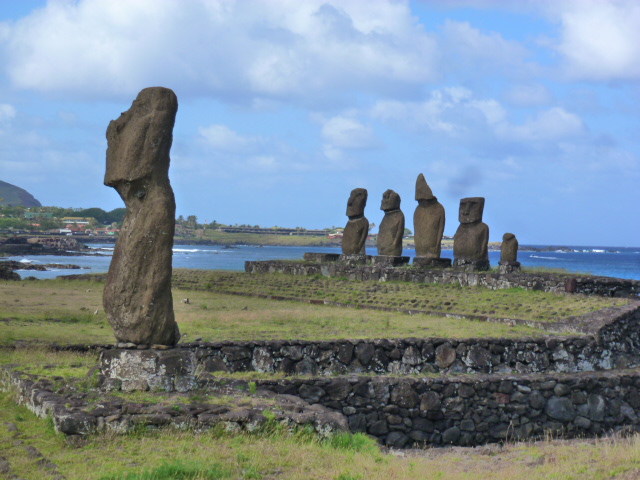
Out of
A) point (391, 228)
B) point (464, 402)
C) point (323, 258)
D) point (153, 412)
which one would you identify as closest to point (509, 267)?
point (391, 228)

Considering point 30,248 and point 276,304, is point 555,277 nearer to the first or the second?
point 276,304

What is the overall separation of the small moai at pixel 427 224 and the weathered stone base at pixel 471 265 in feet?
3.72

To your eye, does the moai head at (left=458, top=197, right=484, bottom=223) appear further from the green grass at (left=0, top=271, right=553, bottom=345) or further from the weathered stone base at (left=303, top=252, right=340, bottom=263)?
the weathered stone base at (left=303, top=252, right=340, bottom=263)

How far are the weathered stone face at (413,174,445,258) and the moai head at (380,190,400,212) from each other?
2303 millimetres

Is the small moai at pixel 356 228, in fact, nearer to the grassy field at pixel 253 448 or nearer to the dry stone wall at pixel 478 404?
the grassy field at pixel 253 448

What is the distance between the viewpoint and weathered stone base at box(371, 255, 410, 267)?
93.3ft

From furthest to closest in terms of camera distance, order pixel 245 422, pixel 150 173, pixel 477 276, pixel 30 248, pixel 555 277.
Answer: pixel 30 248 → pixel 477 276 → pixel 555 277 → pixel 150 173 → pixel 245 422

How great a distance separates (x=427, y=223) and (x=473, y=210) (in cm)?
183

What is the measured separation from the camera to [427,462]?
857cm

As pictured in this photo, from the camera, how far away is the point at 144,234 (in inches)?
359

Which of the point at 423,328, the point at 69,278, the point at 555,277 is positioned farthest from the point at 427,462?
the point at 69,278

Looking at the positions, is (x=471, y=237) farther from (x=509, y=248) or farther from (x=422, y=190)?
(x=422, y=190)

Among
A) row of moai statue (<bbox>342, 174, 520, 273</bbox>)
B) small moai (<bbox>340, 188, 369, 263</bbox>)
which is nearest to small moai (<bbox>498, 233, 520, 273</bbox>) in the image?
row of moai statue (<bbox>342, 174, 520, 273</bbox>)

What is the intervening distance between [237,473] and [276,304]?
58.7ft
